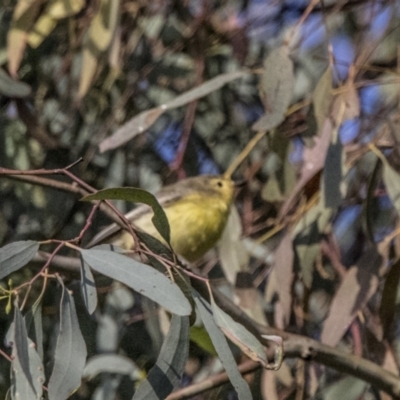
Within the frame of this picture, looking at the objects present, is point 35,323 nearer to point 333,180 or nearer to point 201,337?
point 201,337

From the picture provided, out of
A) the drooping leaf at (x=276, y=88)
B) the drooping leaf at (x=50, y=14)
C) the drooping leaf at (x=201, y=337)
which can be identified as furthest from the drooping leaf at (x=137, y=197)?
the drooping leaf at (x=50, y=14)

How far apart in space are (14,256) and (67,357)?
0.16 meters

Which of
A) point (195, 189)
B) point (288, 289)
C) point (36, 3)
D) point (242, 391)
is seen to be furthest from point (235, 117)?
point (242, 391)

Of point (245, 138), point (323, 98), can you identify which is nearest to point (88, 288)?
point (323, 98)

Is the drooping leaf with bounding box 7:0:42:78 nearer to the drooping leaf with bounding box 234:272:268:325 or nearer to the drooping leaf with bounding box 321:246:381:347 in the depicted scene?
the drooping leaf with bounding box 234:272:268:325

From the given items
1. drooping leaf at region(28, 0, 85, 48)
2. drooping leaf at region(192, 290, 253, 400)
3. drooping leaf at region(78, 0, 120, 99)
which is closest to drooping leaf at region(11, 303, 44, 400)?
drooping leaf at region(192, 290, 253, 400)

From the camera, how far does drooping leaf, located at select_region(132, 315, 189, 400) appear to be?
4.46ft

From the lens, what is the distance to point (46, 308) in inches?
99.8

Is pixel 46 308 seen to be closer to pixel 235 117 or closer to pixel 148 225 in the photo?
pixel 148 225

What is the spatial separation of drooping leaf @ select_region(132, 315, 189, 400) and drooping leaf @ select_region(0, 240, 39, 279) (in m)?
0.23

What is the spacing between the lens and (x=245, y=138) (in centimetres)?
309

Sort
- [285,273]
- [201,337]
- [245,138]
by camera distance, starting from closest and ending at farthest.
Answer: [201,337], [285,273], [245,138]

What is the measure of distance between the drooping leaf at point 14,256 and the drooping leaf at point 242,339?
286 mm

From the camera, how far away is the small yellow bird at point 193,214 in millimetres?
2830
